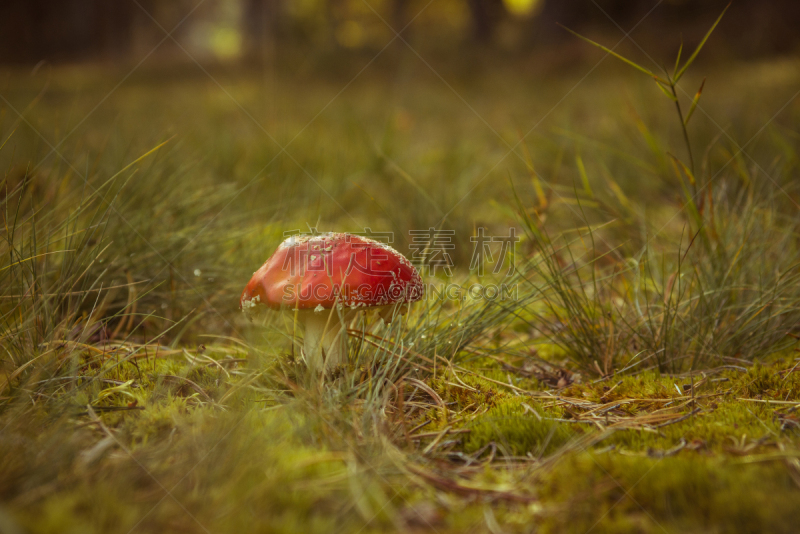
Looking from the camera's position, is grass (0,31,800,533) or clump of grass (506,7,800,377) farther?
clump of grass (506,7,800,377)

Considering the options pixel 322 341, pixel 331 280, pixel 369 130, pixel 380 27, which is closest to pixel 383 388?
pixel 322 341

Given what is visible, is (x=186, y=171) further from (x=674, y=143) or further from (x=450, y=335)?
(x=674, y=143)

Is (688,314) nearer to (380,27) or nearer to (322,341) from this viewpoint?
(322,341)

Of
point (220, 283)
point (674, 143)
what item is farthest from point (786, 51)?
point (220, 283)

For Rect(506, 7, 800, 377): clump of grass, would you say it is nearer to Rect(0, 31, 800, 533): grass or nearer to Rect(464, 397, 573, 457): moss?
Rect(0, 31, 800, 533): grass

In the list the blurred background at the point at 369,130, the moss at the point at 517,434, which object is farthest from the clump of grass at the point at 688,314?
the moss at the point at 517,434

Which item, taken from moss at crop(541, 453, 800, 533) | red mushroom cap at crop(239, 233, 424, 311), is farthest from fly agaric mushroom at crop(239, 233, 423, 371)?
moss at crop(541, 453, 800, 533)

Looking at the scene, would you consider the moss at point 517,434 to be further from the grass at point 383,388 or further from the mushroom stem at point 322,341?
the mushroom stem at point 322,341
